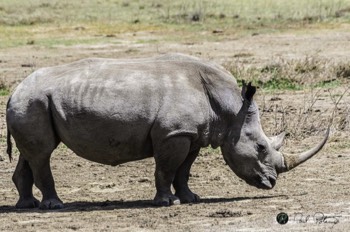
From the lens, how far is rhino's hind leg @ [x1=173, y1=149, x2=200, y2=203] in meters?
10.8

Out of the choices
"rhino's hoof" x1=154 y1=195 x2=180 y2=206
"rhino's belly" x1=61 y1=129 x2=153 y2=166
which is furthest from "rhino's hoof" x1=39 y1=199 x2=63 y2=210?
"rhino's hoof" x1=154 y1=195 x2=180 y2=206

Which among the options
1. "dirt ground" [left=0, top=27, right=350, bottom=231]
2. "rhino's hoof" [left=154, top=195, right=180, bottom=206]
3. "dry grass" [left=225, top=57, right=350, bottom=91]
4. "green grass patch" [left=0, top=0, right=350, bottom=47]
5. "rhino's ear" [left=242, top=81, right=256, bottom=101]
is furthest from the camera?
"green grass patch" [left=0, top=0, right=350, bottom=47]

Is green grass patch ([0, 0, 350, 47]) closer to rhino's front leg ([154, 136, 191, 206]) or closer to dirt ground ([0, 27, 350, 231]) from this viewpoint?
dirt ground ([0, 27, 350, 231])

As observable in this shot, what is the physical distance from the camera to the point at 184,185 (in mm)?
10898

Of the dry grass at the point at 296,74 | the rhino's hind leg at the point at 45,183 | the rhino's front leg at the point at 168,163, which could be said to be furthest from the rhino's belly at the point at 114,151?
the dry grass at the point at 296,74

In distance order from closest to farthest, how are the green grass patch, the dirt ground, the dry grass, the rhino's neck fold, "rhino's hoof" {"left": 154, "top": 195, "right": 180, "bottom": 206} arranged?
the dirt ground
"rhino's hoof" {"left": 154, "top": 195, "right": 180, "bottom": 206}
the rhino's neck fold
the dry grass
the green grass patch

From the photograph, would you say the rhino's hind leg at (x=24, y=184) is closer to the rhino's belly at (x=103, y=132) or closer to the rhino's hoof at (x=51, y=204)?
the rhino's hoof at (x=51, y=204)

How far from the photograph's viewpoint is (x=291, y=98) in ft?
55.8

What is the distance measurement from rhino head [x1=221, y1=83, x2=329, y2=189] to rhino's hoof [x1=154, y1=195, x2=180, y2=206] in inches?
27.0

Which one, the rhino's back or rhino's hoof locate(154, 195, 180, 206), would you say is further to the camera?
rhino's hoof locate(154, 195, 180, 206)

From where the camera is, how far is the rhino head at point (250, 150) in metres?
10.8

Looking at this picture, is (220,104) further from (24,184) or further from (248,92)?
(24,184)

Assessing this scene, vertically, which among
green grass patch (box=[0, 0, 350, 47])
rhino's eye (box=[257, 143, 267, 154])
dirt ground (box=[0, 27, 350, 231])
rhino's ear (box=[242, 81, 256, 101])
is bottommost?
green grass patch (box=[0, 0, 350, 47])

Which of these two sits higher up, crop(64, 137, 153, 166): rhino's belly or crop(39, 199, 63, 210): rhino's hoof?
crop(64, 137, 153, 166): rhino's belly
